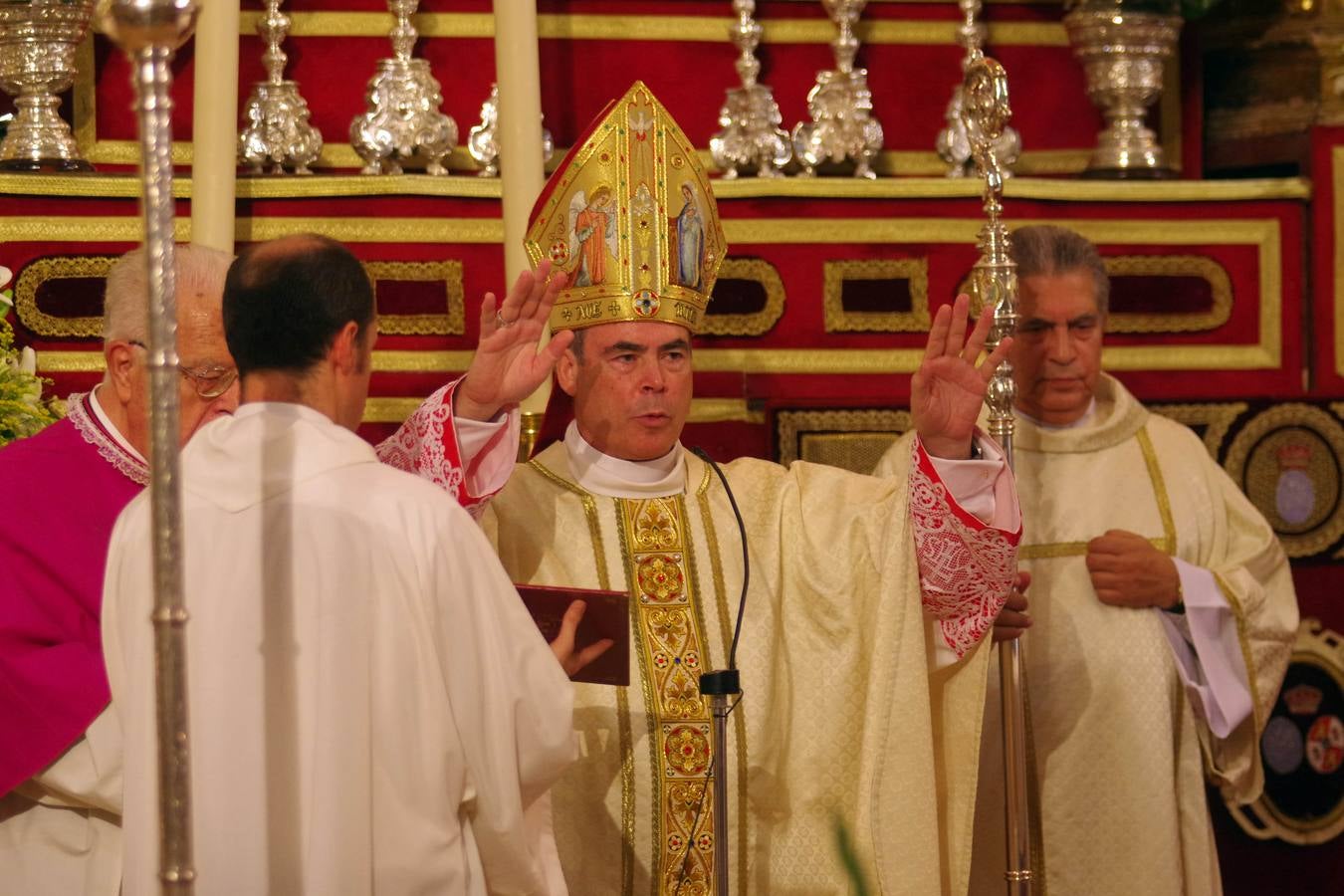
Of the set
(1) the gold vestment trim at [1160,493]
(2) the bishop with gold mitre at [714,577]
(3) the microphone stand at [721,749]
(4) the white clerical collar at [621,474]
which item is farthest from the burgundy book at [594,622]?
(1) the gold vestment trim at [1160,493]

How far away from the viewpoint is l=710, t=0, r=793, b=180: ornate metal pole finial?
20.2 feet

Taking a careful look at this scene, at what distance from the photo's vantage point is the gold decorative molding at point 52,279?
5508 millimetres

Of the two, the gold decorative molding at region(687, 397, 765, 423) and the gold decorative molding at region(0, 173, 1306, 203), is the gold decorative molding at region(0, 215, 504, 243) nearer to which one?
the gold decorative molding at region(0, 173, 1306, 203)

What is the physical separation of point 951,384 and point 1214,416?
84.1 inches

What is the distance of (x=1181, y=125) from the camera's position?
6.85 m

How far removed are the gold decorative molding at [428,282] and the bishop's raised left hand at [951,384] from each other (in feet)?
6.46

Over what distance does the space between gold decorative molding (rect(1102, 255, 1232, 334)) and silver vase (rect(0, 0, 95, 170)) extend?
3100mm

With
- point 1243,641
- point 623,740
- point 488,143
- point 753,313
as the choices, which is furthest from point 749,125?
point 623,740

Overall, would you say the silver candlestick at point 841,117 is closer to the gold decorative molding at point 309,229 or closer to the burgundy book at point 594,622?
the gold decorative molding at point 309,229

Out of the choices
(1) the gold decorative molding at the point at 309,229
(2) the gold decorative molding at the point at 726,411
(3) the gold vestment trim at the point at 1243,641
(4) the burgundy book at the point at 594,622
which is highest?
(1) the gold decorative molding at the point at 309,229

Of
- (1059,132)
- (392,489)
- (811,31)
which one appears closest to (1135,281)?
(1059,132)

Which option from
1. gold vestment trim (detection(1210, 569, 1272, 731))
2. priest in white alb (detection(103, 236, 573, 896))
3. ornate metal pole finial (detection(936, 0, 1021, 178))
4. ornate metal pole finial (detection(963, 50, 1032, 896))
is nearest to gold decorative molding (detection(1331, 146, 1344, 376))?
ornate metal pole finial (detection(936, 0, 1021, 178))

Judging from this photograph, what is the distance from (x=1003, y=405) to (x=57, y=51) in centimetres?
286

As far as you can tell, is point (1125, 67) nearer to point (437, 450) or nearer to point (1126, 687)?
point (1126, 687)
